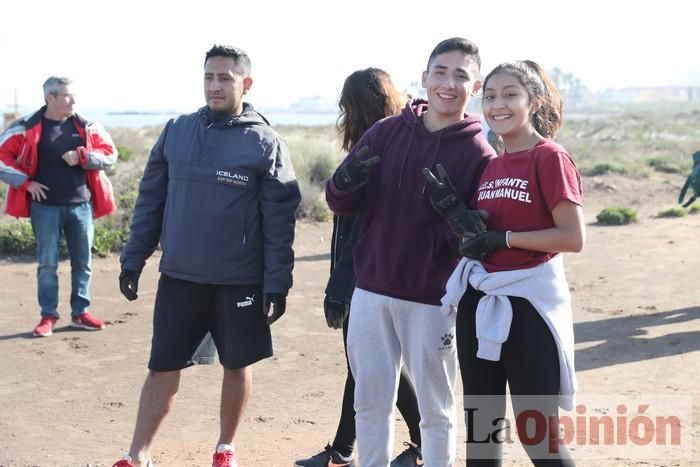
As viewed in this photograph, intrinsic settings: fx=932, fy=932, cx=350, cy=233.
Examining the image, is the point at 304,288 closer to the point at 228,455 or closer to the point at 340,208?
the point at 228,455

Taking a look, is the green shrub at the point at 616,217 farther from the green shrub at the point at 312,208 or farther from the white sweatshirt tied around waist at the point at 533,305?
the white sweatshirt tied around waist at the point at 533,305

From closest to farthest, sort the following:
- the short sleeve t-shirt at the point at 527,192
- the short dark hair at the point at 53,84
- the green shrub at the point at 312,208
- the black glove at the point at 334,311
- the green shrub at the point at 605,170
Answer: the short sleeve t-shirt at the point at 527,192 → the black glove at the point at 334,311 → the short dark hair at the point at 53,84 → the green shrub at the point at 312,208 → the green shrub at the point at 605,170

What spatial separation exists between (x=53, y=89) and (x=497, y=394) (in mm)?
4748

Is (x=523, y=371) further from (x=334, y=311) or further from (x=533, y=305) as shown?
(x=334, y=311)

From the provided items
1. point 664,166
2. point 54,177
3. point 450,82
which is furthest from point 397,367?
point 664,166

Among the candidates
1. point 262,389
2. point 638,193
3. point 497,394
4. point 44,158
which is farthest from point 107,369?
point 638,193

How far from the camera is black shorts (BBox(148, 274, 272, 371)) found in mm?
4301

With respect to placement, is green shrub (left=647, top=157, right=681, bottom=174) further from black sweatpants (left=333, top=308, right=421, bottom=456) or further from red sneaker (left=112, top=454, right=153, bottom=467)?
red sneaker (left=112, top=454, right=153, bottom=467)

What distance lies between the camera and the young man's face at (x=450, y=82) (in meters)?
3.69

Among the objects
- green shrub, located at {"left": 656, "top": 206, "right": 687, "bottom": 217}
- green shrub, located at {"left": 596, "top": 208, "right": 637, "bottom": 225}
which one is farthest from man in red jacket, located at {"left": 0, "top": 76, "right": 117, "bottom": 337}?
green shrub, located at {"left": 656, "top": 206, "right": 687, "bottom": 217}

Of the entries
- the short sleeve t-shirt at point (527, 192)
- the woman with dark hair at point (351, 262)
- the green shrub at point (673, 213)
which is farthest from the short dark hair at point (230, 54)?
the green shrub at point (673, 213)

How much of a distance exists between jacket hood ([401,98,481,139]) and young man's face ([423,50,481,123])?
64 millimetres

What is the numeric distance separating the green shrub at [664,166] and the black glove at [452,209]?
19.8 m

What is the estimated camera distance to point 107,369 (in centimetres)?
648
